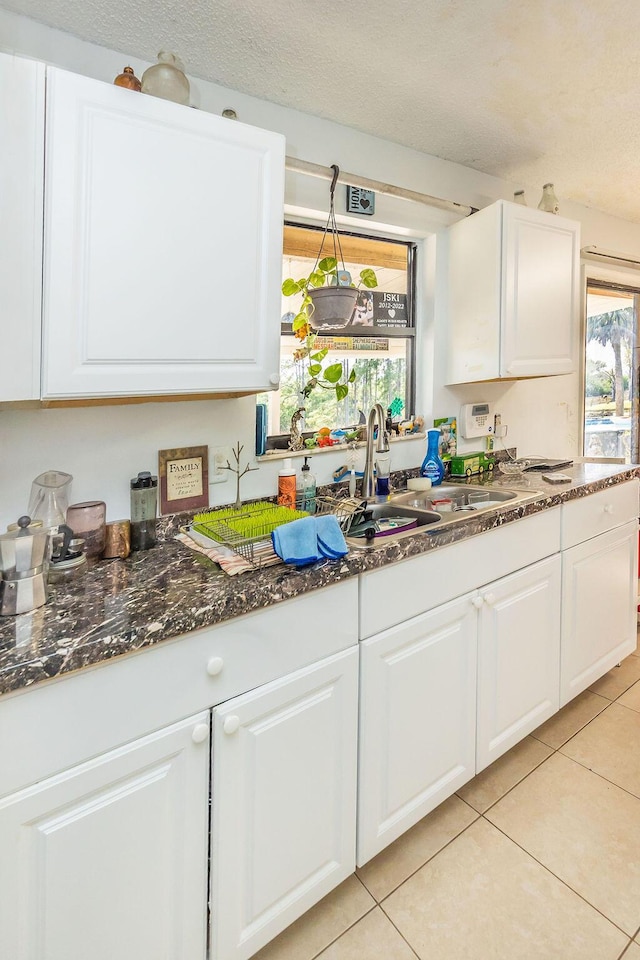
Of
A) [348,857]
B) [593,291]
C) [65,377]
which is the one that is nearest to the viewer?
[65,377]

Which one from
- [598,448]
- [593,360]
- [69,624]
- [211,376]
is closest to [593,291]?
[593,360]

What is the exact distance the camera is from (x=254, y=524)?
4.67ft

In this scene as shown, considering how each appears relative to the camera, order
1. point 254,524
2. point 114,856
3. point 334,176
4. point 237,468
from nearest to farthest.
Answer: point 114,856 → point 254,524 → point 237,468 → point 334,176

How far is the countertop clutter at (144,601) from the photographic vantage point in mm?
857

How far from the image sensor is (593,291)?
3197 mm

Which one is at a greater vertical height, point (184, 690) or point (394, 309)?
point (394, 309)

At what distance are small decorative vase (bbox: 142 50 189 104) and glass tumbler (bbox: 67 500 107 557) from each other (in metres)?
1.06

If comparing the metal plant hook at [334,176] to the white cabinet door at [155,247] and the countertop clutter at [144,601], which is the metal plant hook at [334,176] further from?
the countertop clutter at [144,601]

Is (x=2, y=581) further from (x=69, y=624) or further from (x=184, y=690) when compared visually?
(x=184, y=690)

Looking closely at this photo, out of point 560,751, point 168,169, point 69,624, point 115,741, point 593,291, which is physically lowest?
point 560,751

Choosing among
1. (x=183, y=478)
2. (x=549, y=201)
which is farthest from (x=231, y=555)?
(x=549, y=201)

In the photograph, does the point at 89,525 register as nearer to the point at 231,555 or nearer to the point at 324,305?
the point at 231,555

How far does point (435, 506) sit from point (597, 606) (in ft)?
2.89

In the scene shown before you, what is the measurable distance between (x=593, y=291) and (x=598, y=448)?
39.8 inches
